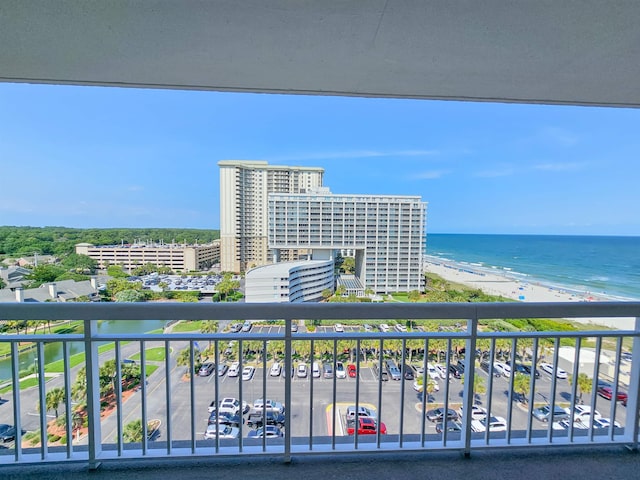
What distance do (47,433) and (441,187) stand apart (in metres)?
3.42

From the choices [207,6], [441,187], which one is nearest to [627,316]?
[441,187]

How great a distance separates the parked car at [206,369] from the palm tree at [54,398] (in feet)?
2.38

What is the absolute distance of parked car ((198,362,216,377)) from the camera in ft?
5.14

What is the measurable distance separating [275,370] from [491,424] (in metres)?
1.39

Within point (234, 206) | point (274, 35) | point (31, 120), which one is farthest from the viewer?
point (234, 206)

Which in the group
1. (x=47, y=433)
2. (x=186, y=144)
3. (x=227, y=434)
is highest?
(x=186, y=144)

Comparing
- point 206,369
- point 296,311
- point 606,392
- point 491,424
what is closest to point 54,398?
point 206,369

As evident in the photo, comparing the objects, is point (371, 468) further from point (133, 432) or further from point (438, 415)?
point (133, 432)

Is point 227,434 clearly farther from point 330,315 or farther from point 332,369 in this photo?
point 330,315

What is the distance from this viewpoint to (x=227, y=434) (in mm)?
1622

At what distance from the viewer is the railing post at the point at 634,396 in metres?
1.67

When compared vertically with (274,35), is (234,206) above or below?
below

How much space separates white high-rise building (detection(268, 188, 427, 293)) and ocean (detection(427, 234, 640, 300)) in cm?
29

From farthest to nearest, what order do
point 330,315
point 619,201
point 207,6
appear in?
point 619,201, point 330,315, point 207,6
